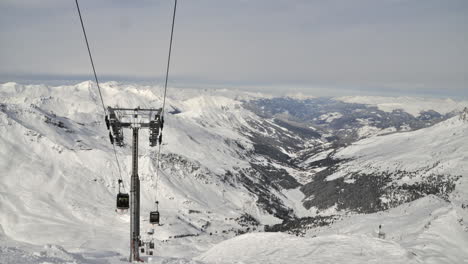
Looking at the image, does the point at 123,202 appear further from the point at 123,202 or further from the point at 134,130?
the point at 134,130

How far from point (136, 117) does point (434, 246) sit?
63897 mm

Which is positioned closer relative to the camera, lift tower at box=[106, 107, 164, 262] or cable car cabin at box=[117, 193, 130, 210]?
lift tower at box=[106, 107, 164, 262]

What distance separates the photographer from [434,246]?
63188 mm

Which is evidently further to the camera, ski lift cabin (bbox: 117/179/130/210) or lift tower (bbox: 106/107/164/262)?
ski lift cabin (bbox: 117/179/130/210)

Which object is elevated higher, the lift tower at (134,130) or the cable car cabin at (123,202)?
the lift tower at (134,130)

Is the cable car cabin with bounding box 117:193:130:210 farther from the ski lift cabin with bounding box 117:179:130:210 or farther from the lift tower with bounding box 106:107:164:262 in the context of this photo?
the lift tower with bounding box 106:107:164:262

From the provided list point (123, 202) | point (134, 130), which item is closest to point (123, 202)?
point (123, 202)

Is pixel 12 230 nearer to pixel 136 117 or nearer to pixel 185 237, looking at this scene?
pixel 185 237

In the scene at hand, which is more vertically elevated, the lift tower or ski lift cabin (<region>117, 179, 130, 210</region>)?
the lift tower

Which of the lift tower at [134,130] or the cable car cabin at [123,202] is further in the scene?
the cable car cabin at [123,202]

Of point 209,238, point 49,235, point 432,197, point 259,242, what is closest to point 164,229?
point 209,238

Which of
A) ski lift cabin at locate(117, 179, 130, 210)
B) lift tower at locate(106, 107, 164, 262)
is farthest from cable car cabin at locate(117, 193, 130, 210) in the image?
lift tower at locate(106, 107, 164, 262)

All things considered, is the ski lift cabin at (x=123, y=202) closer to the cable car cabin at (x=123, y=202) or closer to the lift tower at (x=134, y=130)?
the cable car cabin at (x=123, y=202)

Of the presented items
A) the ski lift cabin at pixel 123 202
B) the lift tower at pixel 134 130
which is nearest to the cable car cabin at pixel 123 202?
the ski lift cabin at pixel 123 202
